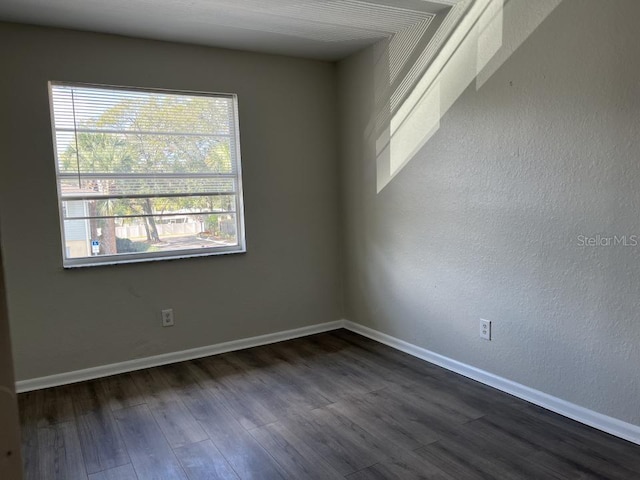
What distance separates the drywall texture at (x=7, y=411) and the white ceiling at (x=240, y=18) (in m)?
2.24

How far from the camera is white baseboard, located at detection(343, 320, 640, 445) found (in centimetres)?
217

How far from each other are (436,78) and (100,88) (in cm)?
217

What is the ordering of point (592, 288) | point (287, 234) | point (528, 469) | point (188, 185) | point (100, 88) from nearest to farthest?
point (528, 469), point (592, 288), point (100, 88), point (188, 185), point (287, 234)

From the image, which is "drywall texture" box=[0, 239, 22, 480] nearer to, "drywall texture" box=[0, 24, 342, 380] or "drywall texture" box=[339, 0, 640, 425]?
"drywall texture" box=[339, 0, 640, 425]

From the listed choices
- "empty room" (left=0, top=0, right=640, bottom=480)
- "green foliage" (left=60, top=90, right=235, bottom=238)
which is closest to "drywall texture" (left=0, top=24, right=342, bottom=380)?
"empty room" (left=0, top=0, right=640, bottom=480)

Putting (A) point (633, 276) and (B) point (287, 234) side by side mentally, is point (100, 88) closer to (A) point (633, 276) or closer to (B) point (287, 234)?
(B) point (287, 234)

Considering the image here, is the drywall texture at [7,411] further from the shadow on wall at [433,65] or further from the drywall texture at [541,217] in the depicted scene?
the shadow on wall at [433,65]

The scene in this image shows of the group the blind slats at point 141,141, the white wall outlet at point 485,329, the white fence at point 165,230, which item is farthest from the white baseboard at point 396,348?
the blind slats at point 141,141

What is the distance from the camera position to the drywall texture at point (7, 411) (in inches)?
32.0

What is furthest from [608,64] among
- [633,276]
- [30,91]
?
[30,91]

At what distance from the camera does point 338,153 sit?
3955 millimetres

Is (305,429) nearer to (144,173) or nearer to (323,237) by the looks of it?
(323,237)

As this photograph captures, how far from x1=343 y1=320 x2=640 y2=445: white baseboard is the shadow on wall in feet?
3.94

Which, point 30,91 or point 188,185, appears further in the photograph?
point 188,185
